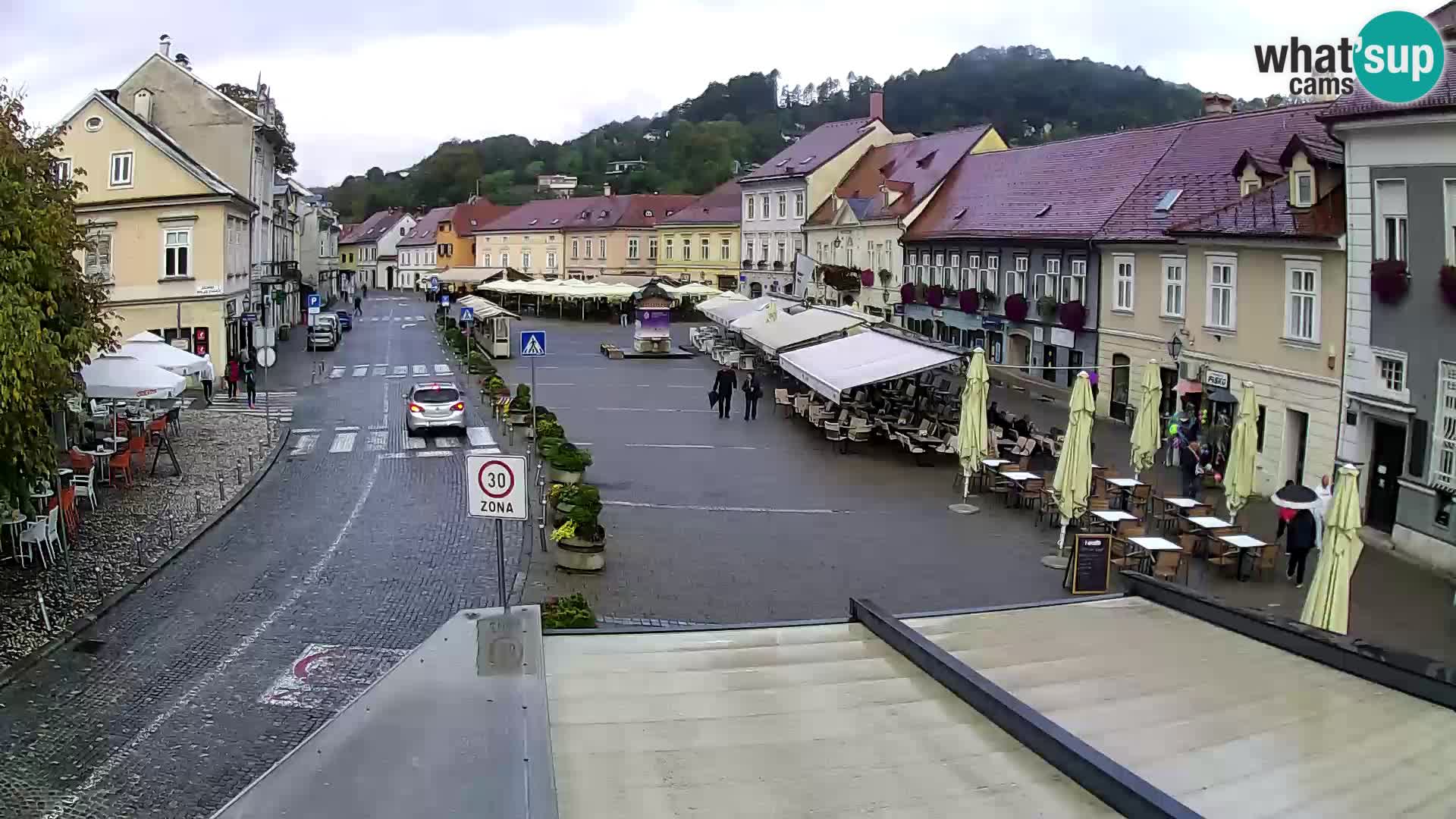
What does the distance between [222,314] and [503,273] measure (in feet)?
184

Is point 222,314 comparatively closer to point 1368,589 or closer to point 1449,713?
point 1368,589

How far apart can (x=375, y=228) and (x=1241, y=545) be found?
452 feet

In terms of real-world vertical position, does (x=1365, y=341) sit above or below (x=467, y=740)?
above

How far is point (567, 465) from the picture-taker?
22.5m

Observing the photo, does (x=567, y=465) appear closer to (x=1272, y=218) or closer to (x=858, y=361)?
(x=858, y=361)

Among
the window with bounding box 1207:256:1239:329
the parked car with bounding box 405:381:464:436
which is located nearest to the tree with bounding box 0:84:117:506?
the parked car with bounding box 405:381:464:436

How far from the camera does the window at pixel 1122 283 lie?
3412 centimetres

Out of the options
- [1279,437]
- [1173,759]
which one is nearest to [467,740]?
[1173,759]

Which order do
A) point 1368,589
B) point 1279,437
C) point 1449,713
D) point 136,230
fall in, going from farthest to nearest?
point 136,230
point 1279,437
point 1368,589
point 1449,713

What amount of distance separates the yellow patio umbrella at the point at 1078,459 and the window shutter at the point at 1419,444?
210 inches

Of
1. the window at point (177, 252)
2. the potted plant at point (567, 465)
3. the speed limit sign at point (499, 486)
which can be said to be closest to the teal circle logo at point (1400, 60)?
the potted plant at point (567, 465)

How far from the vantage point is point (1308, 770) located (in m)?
6.23

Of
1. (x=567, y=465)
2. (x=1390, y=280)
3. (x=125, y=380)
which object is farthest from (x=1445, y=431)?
(x=125, y=380)

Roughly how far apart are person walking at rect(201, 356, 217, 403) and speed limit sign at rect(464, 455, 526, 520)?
67.9ft
